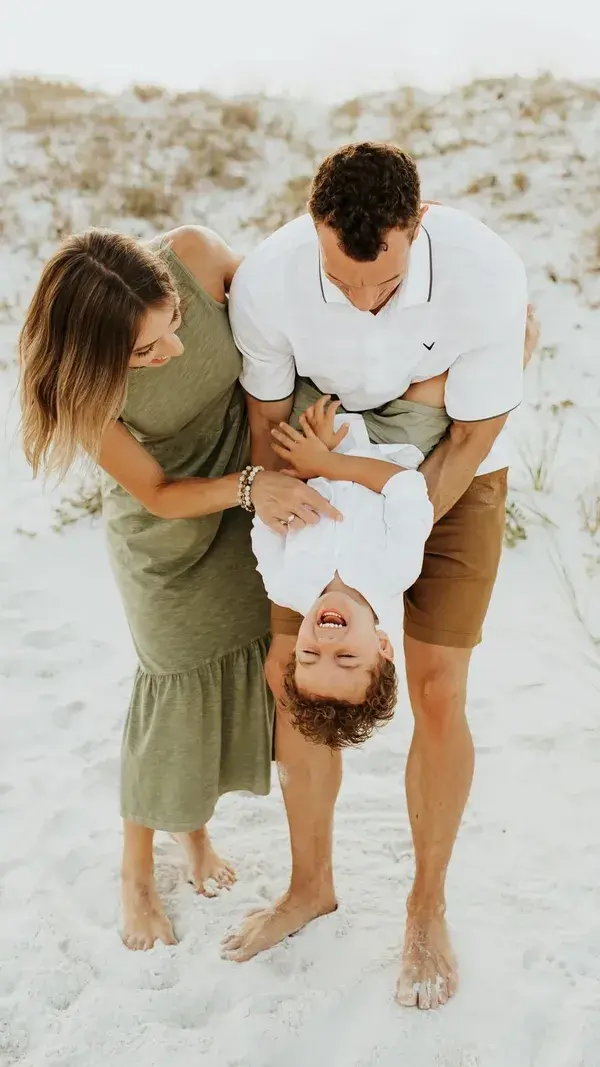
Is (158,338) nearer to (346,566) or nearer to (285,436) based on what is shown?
Answer: (285,436)

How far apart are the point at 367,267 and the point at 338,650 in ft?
2.86

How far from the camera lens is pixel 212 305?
2461 mm

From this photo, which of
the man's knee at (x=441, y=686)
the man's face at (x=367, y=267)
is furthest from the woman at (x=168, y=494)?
the man's knee at (x=441, y=686)

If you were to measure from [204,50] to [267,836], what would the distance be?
7993 millimetres

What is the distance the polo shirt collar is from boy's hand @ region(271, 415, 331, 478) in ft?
1.09

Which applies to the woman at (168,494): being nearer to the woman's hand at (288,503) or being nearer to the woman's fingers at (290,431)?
the woman's hand at (288,503)

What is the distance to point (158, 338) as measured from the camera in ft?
7.39

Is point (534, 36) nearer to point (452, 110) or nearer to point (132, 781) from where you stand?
point (452, 110)

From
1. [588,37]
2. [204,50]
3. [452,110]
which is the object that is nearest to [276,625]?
[452,110]

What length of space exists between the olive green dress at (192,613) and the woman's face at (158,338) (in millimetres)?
154

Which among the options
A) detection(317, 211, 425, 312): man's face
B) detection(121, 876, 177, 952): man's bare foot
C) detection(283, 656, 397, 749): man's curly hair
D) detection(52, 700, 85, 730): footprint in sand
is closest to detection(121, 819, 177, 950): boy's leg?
detection(121, 876, 177, 952): man's bare foot

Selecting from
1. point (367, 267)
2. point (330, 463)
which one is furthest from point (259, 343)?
point (367, 267)

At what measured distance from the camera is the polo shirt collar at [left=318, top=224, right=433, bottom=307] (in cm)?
229

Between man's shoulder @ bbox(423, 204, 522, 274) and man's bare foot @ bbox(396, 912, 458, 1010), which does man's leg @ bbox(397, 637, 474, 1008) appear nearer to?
man's bare foot @ bbox(396, 912, 458, 1010)
